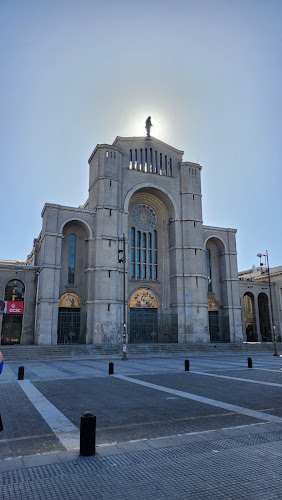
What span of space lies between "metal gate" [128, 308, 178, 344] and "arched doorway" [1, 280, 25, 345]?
11.4m

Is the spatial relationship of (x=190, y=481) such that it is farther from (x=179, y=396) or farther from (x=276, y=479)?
(x=179, y=396)

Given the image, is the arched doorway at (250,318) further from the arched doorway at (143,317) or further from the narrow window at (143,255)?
the arched doorway at (143,317)

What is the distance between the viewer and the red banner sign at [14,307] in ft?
112

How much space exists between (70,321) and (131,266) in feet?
30.3

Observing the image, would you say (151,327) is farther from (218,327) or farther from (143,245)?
(143,245)

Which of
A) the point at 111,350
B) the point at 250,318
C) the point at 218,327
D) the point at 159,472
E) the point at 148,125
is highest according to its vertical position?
the point at 148,125

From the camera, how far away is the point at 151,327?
38.3 m

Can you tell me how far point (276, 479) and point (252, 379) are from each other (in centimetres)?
1045

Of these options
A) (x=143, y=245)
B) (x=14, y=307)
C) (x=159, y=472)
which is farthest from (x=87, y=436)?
(x=143, y=245)

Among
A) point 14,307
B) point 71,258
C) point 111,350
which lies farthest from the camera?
point 71,258

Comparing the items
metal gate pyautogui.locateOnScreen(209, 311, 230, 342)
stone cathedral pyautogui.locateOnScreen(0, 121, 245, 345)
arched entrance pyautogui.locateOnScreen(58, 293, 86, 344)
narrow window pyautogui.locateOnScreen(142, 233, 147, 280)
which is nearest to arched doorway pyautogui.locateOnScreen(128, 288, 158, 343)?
stone cathedral pyautogui.locateOnScreen(0, 121, 245, 345)

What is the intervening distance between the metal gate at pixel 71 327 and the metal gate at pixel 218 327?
52.7 feet

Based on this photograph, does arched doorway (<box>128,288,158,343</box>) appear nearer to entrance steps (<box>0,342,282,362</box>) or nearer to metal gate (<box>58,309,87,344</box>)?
entrance steps (<box>0,342,282,362</box>)

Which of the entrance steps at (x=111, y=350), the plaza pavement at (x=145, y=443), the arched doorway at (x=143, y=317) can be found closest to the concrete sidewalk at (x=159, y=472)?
the plaza pavement at (x=145, y=443)
